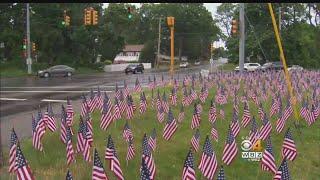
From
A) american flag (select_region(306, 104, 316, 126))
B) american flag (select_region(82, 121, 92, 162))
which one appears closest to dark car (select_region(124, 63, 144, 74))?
american flag (select_region(306, 104, 316, 126))

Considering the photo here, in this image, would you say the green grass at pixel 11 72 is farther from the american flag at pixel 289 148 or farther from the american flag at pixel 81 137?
the american flag at pixel 289 148

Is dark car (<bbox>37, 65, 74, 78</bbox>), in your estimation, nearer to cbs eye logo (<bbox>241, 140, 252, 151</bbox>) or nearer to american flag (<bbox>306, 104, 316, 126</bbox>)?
american flag (<bbox>306, 104, 316, 126</bbox>)

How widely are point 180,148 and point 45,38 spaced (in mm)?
56903

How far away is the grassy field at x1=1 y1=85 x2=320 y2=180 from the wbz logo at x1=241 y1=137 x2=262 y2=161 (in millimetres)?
169

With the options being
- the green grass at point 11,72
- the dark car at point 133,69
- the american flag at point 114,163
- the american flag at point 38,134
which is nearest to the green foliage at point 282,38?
the dark car at point 133,69

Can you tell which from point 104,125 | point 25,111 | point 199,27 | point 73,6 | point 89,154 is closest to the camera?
point 89,154

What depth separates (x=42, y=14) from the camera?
70562 mm

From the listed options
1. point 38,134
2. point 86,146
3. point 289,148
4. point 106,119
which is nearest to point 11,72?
point 106,119

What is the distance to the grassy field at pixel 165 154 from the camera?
1205cm

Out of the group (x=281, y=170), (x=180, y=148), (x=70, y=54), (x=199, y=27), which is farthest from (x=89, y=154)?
(x=199, y=27)

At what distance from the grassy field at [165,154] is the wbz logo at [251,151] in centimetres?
17

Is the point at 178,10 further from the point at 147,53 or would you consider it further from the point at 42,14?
the point at 42,14

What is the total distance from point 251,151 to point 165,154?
2139mm

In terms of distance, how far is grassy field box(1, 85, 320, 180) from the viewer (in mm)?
12055
